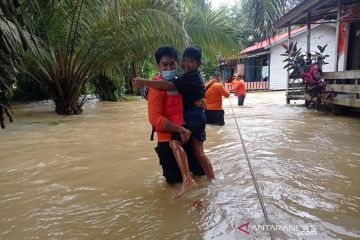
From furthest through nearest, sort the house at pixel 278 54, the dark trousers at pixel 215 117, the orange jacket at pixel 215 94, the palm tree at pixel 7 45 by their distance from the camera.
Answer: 1. the house at pixel 278 54
2. the dark trousers at pixel 215 117
3. the orange jacket at pixel 215 94
4. the palm tree at pixel 7 45

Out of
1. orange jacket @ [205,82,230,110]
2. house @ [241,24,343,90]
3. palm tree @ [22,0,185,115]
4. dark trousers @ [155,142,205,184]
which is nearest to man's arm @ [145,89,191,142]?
dark trousers @ [155,142,205,184]

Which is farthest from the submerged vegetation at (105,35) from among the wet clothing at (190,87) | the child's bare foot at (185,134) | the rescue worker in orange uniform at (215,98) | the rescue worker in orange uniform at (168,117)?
the child's bare foot at (185,134)

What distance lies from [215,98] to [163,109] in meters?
4.47

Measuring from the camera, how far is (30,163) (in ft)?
15.9

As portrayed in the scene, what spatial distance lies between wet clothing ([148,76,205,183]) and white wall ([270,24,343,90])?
710 inches

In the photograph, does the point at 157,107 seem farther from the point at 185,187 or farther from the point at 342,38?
the point at 342,38

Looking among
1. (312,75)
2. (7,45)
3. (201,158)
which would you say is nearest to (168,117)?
(201,158)

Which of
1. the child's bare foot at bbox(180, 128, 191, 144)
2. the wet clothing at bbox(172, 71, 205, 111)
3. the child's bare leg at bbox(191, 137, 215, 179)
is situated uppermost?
the wet clothing at bbox(172, 71, 205, 111)

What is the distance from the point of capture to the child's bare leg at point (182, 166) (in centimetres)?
339

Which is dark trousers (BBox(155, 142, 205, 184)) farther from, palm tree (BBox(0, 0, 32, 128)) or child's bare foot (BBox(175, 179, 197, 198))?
palm tree (BBox(0, 0, 32, 128))

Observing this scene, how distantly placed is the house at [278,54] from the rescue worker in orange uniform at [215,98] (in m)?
10.7

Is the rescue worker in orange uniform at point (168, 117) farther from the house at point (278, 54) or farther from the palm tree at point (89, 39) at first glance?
the house at point (278, 54)

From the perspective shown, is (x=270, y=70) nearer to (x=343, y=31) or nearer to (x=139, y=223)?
(x=343, y=31)

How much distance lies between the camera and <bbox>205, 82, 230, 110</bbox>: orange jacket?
306 inches
